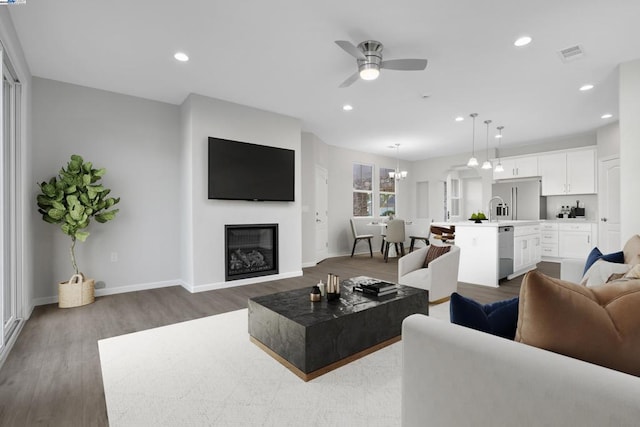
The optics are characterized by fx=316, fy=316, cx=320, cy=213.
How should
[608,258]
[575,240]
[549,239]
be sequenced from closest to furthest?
[608,258]
[575,240]
[549,239]

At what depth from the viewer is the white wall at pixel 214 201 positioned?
14.3ft

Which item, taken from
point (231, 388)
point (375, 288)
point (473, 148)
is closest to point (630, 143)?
point (375, 288)

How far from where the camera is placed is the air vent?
314 cm

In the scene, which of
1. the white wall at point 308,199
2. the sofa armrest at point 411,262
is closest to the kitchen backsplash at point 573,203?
the sofa armrest at point 411,262

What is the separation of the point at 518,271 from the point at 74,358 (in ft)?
19.7

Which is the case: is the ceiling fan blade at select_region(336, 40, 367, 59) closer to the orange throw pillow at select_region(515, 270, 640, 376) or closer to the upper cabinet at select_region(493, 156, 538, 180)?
the orange throw pillow at select_region(515, 270, 640, 376)

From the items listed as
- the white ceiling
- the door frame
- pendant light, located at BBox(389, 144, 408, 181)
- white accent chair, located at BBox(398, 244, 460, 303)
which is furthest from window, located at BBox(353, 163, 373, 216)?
white accent chair, located at BBox(398, 244, 460, 303)

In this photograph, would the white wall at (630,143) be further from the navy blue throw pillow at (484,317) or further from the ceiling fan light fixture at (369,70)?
the navy blue throw pillow at (484,317)

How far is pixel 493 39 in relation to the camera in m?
2.99

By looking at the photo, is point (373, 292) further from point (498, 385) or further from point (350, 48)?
point (350, 48)

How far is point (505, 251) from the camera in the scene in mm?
4930

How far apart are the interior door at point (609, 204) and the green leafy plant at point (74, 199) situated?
7991 millimetres

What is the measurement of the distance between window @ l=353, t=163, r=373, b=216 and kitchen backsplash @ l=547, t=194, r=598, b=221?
425 cm

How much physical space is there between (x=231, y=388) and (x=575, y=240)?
7.61 metres
